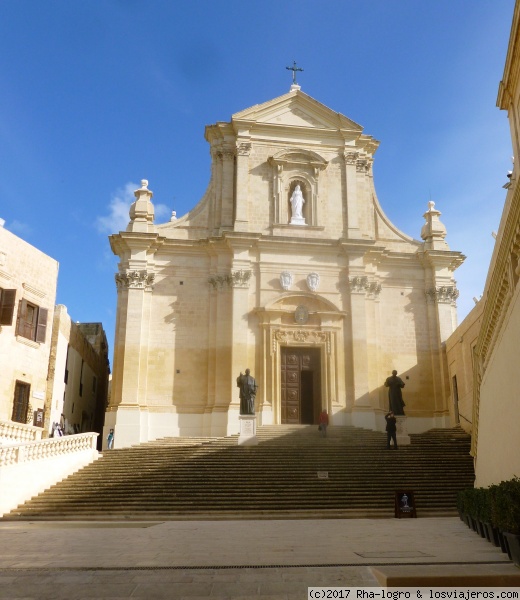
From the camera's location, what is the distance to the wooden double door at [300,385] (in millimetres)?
25375

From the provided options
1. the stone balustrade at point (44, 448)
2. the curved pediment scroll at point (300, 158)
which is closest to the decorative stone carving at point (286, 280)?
the curved pediment scroll at point (300, 158)

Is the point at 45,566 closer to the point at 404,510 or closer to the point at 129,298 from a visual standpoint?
the point at 404,510

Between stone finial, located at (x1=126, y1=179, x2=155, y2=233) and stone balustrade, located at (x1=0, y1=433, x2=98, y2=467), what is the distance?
9992 mm

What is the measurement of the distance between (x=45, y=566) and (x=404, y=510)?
9312 mm

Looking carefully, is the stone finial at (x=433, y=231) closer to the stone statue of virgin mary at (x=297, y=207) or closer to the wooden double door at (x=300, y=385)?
the stone statue of virgin mary at (x=297, y=207)

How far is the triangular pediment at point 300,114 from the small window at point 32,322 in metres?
13.2

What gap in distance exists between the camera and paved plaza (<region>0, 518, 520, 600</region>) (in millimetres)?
5613

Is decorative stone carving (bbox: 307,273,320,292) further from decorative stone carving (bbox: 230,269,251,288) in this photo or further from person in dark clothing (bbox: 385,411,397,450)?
Answer: person in dark clothing (bbox: 385,411,397,450)

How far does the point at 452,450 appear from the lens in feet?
65.6

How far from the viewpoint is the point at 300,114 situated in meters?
29.2

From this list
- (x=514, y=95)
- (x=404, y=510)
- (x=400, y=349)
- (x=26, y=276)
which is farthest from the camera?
(x=400, y=349)

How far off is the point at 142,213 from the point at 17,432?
11020mm

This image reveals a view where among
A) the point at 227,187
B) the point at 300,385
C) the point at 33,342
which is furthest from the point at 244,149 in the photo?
the point at 33,342

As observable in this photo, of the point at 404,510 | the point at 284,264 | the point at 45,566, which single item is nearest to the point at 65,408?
the point at 284,264
